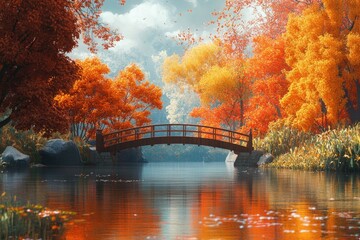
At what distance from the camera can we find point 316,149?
44906 millimetres

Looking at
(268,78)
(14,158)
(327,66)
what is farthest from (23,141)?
(327,66)

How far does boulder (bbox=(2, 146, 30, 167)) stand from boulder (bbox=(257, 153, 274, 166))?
1605 cm

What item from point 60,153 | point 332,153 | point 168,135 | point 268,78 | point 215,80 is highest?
point 215,80

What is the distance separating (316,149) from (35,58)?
24.7 metres

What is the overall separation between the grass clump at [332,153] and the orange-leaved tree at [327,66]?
1702 millimetres

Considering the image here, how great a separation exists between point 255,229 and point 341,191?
11.4 metres

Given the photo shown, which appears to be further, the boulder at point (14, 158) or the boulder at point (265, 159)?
the boulder at point (265, 159)

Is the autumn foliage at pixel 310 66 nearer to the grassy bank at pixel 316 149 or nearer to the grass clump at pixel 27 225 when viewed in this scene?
the grassy bank at pixel 316 149

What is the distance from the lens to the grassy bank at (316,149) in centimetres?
4028

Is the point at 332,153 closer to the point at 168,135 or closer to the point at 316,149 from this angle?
the point at 316,149

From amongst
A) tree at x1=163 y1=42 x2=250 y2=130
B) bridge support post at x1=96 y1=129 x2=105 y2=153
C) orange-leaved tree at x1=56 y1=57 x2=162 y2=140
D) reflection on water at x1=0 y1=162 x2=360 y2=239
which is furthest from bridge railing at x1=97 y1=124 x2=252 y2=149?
reflection on water at x1=0 y1=162 x2=360 y2=239

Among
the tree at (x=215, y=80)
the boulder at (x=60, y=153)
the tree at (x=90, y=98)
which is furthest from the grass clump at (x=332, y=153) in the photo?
the tree at (x=215, y=80)

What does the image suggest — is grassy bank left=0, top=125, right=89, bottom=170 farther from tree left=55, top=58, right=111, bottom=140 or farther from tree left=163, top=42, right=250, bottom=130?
tree left=163, top=42, right=250, bottom=130

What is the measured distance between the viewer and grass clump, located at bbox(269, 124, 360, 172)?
39.9 m
